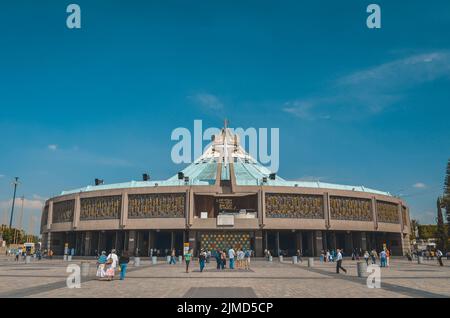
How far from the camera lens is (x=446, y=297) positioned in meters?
13.1

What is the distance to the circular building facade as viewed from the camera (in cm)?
5556

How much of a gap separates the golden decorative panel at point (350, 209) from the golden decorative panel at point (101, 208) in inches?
1325

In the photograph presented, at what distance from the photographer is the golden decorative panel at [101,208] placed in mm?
58625

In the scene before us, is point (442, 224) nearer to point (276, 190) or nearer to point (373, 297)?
point (276, 190)

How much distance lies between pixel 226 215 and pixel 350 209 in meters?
20.4

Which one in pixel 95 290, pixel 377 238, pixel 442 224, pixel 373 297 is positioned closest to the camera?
pixel 373 297

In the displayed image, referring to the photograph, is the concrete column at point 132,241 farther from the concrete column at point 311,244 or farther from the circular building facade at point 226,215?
the concrete column at point 311,244

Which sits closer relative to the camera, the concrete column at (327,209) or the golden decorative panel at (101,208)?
the concrete column at (327,209)

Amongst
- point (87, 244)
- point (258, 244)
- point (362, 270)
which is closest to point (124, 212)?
point (87, 244)

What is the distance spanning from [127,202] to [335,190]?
107 ft

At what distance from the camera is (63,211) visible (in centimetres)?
6525

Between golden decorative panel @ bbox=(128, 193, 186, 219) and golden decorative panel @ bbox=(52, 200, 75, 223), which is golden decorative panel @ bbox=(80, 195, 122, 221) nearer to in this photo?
golden decorative panel @ bbox=(128, 193, 186, 219)

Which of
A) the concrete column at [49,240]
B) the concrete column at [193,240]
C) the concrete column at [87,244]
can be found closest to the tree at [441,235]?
the concrete column at [193,240]

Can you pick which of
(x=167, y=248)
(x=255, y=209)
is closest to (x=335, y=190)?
(x=255, y=209)
